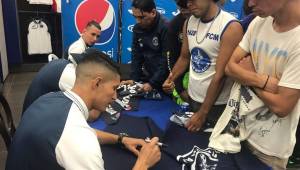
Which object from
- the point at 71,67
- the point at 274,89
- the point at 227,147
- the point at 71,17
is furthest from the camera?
the point at 71,17

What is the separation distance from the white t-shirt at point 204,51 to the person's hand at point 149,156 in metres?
0.58

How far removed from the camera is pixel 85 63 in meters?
1.35

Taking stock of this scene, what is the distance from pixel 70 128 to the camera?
1.12m

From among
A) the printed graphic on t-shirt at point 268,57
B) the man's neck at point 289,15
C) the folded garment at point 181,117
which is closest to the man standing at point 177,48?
the folded garment at point 181,117

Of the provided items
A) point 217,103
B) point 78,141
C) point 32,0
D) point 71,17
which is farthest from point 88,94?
point 32,0

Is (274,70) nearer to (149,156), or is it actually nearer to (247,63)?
(247,63)

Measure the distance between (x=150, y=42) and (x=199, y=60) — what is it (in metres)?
0.82

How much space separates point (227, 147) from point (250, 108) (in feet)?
0.85

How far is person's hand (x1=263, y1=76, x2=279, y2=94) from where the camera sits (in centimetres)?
143

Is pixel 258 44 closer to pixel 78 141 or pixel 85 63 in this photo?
pixel 85 63

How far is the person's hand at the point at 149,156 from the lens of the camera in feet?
4.61

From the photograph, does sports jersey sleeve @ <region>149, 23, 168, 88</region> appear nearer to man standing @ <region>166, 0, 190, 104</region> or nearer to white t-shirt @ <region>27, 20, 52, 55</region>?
man standing @ <region>166, 0, 190, 104</region>

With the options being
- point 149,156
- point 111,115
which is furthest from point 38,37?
point 149,156

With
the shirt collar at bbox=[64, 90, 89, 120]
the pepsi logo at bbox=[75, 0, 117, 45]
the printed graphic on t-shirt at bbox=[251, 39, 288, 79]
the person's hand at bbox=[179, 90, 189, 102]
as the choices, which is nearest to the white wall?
the pepsi logo at bbox=[75, 0, 117, 45]
